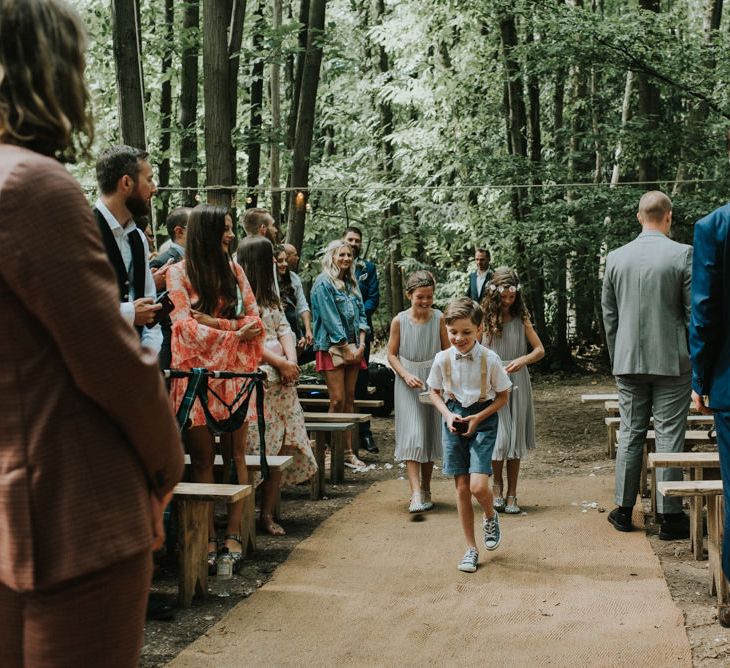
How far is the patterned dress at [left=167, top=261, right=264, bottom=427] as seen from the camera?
5879 millimetres

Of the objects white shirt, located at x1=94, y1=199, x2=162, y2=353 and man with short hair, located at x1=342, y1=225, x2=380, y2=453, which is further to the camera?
man with short hair, located at x1=342, y1=225, x2=380, y2=453

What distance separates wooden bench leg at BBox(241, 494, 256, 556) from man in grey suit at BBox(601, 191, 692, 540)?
2.74 meters

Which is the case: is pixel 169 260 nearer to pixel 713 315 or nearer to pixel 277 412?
pixel 277 412

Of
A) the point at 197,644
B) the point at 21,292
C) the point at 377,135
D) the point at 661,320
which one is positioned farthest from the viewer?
the point at 377,135

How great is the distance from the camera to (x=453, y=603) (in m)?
5.50

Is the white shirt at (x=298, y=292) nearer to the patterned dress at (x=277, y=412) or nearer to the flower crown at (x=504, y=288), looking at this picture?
the patterned dress at (x=277, y=412)

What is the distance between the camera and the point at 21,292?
5.61 ft

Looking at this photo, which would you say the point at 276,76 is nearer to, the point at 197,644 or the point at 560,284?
the point at 560,284

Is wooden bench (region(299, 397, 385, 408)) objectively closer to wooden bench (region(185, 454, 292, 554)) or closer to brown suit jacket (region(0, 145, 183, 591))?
wooden bench (region(185, 454, 292, 554))

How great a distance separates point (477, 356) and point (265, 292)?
1799 millimetres

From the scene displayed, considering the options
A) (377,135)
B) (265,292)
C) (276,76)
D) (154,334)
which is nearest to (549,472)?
(265,292)

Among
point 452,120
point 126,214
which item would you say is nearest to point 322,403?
point 126,214

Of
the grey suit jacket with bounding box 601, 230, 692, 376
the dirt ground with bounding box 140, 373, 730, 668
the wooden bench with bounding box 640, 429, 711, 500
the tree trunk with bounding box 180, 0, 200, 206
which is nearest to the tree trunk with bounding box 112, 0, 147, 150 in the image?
the dirt ground with bounding box 140, 373, 730, 668

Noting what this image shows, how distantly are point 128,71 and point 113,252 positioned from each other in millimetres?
4287
